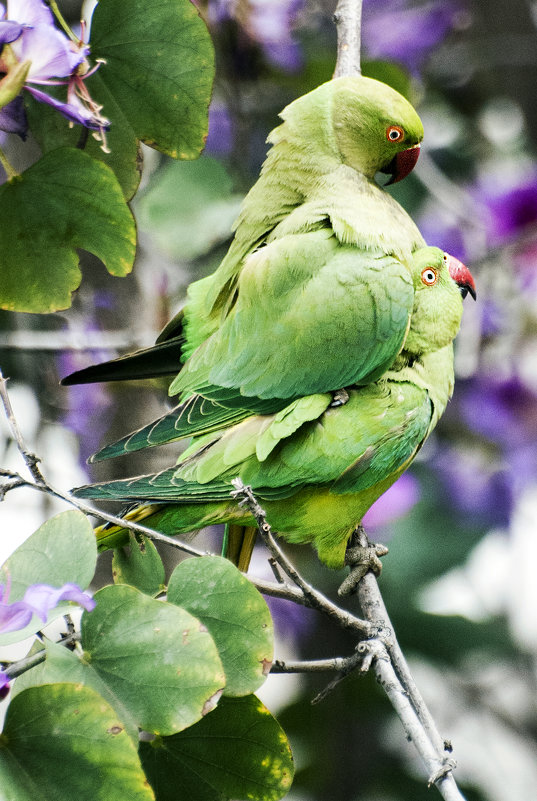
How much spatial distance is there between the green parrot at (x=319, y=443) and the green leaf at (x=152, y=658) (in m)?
0.27

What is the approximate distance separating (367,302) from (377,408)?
14 centimetres

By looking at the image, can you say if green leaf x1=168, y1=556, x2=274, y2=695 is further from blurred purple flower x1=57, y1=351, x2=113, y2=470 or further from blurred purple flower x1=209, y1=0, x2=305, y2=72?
blurred purple flower x1=209, y1=0, x2=305, y2=72

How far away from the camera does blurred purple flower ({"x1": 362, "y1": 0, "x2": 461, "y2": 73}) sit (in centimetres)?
179

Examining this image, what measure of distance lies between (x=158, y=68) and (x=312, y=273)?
272 mm

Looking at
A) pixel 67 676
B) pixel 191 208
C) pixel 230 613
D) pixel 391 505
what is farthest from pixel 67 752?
pixel 391 505

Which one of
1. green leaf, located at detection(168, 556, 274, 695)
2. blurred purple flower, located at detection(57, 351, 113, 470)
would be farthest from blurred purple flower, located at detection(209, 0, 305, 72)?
green leaf, located at detection(168, 556, 274, 695)

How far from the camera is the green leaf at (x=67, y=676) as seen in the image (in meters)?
0.58

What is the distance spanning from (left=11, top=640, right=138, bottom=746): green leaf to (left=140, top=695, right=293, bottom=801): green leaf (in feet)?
0.32

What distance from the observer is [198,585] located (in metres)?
0.65

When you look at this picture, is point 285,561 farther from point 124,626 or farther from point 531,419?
point 531,419

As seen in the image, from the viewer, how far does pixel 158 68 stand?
784 mm

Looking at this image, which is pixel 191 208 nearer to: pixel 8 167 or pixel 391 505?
pixel 391 505

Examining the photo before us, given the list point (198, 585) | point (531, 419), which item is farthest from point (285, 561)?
point (531, 419)

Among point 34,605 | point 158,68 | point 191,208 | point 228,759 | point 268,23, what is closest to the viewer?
point 34,605
